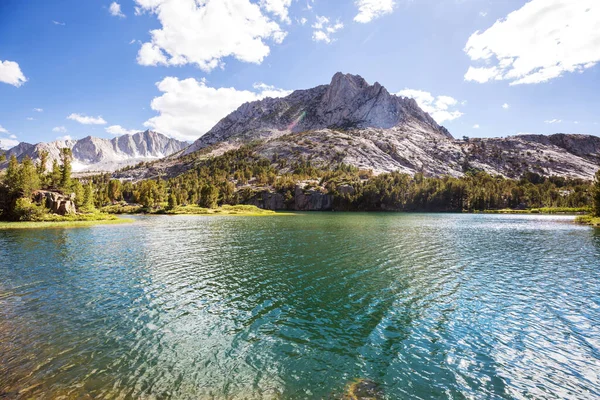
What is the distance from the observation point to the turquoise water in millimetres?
14703

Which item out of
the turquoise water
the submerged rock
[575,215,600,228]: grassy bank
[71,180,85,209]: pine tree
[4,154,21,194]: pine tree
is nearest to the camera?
the submerged rock

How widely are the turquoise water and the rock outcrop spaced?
259ft

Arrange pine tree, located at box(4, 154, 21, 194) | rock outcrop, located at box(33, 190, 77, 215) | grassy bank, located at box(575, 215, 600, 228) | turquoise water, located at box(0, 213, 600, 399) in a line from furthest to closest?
rock outcrop, located at box(33, 190, 77, 215)
grassy bank, located at box(575, 215, 600, 228)
pine tree, located at box(4, 154, 21, 194)
turquoise water, located at box(0, 213, 600, 399)

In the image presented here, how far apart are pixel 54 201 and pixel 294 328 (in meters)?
124

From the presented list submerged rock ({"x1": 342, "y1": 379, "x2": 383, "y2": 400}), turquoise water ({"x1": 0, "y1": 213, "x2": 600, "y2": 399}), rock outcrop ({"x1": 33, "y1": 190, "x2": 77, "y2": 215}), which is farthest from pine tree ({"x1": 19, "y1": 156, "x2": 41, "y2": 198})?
submerged rock ({"x1": 342, "y1": 379, "x2": 383, "y2": 400})

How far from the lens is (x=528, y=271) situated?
1510 inches

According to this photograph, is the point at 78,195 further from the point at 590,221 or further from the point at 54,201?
the point at 590,221

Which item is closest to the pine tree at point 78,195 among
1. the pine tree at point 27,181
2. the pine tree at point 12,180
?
the pine tree at point 27,181

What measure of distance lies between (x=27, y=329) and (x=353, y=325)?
22.2 metres

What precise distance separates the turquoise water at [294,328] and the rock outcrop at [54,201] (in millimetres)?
79092

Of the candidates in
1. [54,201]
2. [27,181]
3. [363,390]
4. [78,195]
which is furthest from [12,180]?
[363,390]

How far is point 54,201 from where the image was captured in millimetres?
107438

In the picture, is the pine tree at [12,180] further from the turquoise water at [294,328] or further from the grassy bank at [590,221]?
the grassy bank at [590,221]

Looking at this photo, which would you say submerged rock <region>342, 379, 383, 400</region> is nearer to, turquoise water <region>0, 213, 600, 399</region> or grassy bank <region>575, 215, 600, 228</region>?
turquoise water <region>0, 213, 600, 399</region>
